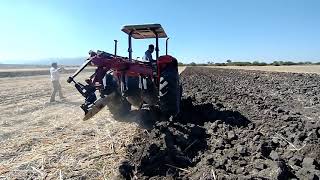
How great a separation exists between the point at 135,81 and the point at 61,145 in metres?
2.87

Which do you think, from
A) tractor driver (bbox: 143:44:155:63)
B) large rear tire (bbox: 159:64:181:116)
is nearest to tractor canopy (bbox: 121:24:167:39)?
tractor driver (bbox: 143:44:155:63)

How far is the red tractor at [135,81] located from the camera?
945cm

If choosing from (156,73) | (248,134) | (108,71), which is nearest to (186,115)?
(156,73)

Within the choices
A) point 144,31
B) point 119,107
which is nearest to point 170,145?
point 144,31

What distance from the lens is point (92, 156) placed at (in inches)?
278

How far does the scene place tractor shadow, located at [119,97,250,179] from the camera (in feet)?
20.0

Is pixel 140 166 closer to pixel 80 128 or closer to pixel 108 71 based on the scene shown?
pixel 80 128

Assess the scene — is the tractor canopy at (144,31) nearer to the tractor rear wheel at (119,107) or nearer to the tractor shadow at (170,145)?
the tractor rear wheel at (119,107)

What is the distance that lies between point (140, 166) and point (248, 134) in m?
2.32

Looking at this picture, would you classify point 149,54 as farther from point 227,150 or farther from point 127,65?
point 227,150

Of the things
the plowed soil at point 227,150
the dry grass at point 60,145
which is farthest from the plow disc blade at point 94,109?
the plowed soil at point 227,150

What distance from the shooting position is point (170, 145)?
278 inches

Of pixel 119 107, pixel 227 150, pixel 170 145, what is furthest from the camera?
pixel 119 107

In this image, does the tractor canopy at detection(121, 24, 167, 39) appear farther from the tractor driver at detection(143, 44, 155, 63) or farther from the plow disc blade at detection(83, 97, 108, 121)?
the plow disc blade at detection(83, 97, 108, 121)
